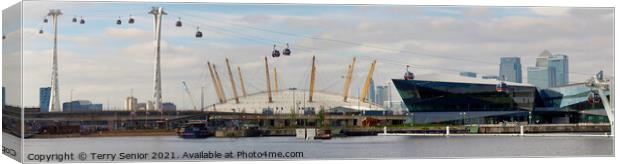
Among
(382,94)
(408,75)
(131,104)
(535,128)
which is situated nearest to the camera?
(131,104)

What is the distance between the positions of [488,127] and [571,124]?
6.84 ft

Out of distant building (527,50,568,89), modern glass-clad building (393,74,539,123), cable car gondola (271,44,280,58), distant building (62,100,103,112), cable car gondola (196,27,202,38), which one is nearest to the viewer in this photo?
distant building (62,100,103,112)

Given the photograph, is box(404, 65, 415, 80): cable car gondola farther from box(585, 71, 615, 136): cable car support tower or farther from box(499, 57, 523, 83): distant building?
box(585, 71, 615, 136): cable car support tower

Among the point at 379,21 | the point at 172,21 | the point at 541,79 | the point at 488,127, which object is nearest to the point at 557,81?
the point at 541,79

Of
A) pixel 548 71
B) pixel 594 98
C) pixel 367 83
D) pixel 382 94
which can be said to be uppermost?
pixel 548 71

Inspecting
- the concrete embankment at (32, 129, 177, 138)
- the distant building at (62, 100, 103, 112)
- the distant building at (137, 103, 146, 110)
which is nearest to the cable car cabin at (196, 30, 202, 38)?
the distant building at (137, 103, 146, 110)

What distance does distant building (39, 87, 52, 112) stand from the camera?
28016 millimetres

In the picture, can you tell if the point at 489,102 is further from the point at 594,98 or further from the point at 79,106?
the point at 79,106

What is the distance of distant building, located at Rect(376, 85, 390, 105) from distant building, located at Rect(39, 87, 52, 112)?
25.9ft

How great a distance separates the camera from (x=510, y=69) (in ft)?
106

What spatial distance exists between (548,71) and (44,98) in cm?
1164

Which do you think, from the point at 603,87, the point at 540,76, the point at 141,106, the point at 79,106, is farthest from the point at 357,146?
the point at 79,106

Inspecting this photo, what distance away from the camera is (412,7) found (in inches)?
1180

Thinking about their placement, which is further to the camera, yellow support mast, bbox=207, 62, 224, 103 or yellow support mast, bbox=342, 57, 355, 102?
yellow support mast, bbox=342, 57, 355, 102
